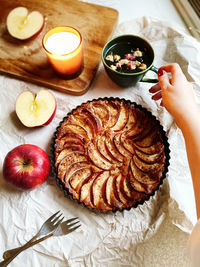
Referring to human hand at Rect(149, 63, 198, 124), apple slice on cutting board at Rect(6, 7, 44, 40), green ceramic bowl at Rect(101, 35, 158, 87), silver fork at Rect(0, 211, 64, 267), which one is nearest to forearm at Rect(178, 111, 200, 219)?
human hand at Rect(149, 63, 198, 124)

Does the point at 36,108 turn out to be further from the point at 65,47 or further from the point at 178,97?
the point at 178,97

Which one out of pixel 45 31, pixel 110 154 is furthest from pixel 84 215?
pixel 45 31

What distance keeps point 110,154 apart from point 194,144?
58cm

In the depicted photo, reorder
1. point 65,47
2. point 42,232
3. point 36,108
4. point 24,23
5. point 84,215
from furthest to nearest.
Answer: point 24,23 → point 65,47 → point 36,108 → point 84,215 → point 42,232

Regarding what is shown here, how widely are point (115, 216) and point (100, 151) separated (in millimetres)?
470

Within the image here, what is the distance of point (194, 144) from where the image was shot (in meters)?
1.54

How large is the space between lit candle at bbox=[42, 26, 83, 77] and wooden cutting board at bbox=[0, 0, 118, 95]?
121 millimetres

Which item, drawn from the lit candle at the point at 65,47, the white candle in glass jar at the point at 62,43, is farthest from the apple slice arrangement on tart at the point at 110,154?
the white candle in glass jar at the point at 62,43

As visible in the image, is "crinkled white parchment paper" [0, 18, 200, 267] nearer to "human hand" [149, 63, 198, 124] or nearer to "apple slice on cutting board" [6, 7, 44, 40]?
"human hand" [149, 63, 198, 124]

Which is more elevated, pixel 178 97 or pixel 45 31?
pixel 178 97

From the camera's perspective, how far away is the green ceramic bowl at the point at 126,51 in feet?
6.48

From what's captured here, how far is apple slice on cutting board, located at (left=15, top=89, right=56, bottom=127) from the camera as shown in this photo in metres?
1.98

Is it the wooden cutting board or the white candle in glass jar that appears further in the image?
the wooden cutting board

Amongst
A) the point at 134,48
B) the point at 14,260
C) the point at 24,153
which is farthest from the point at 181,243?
the point at 134,48
